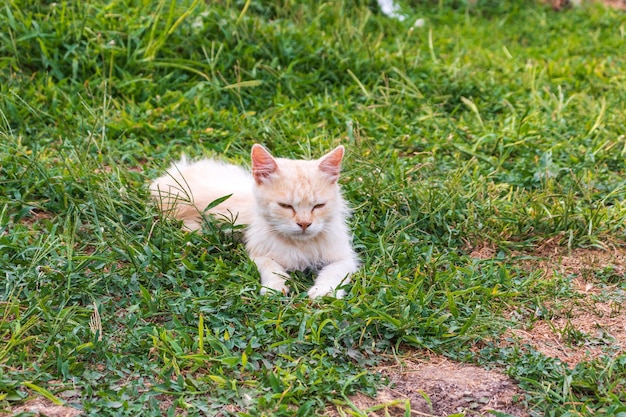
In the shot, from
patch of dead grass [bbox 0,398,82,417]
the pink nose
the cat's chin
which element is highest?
the pink nose

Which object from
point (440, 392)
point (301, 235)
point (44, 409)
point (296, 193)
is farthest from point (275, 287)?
point (44, 409)

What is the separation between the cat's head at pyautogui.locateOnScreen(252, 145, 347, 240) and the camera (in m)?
4.49

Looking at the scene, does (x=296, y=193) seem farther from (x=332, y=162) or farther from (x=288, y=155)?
(x=288, y=155)

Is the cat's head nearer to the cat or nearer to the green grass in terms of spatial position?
the cat

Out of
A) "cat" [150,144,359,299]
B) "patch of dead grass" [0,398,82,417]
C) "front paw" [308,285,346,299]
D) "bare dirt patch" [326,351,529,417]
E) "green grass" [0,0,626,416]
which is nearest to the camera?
"patch of dead grass" [0,398,82,417]

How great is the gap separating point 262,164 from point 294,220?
0.36 meters

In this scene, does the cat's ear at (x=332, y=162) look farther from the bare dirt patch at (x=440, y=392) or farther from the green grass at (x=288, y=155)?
the bare dirt patch at (x=440, y=392)

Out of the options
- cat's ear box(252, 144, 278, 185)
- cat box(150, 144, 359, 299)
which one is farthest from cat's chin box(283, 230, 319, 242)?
cat's ear box(252, 144, 278, 185)

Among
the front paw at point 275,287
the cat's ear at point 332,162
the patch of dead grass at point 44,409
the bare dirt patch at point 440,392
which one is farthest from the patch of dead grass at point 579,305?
the patch of dead grass at point 44,409

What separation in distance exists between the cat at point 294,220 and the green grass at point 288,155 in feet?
0.36

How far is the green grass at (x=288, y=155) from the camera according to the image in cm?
368

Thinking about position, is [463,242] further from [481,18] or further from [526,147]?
[481,18]

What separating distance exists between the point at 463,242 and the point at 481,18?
4.89m

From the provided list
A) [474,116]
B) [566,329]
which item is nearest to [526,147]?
[474,116]
